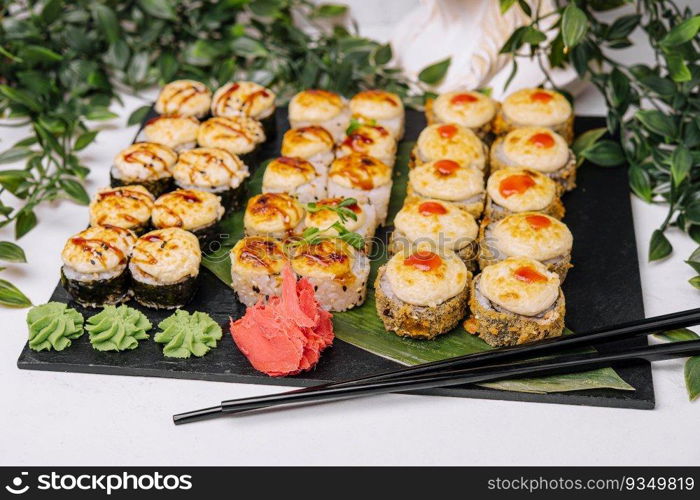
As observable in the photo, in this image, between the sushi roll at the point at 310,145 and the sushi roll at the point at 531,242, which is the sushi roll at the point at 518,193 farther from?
the sushi roll at the point at 310,145

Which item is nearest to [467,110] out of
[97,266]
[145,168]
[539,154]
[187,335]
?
[539,154]

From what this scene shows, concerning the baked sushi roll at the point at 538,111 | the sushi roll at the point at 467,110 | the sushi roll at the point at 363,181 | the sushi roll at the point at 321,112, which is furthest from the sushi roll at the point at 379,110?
the baked sushi roll at the point at 538,111

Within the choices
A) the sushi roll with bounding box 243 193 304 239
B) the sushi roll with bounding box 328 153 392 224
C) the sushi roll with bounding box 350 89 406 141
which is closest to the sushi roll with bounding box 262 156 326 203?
the sushi roll with bounding box 328 153 392 224

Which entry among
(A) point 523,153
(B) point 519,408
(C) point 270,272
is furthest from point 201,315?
(A) point 523,153

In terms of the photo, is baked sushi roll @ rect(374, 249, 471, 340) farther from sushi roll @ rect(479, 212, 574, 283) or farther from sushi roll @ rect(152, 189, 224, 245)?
sushi roll @ rect(152, 189, 224, 245)

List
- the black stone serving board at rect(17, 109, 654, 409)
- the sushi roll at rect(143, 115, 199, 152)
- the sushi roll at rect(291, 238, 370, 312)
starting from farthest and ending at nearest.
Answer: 1. the sushi roll at rect(143, 115, 199, 152)
2. the sushi roll at rect(291, 238, 370, 312)
3. the black stone serving board at rect(17, 109, 654, 409)

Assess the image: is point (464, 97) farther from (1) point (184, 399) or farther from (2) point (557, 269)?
(1) point (184, 399)
